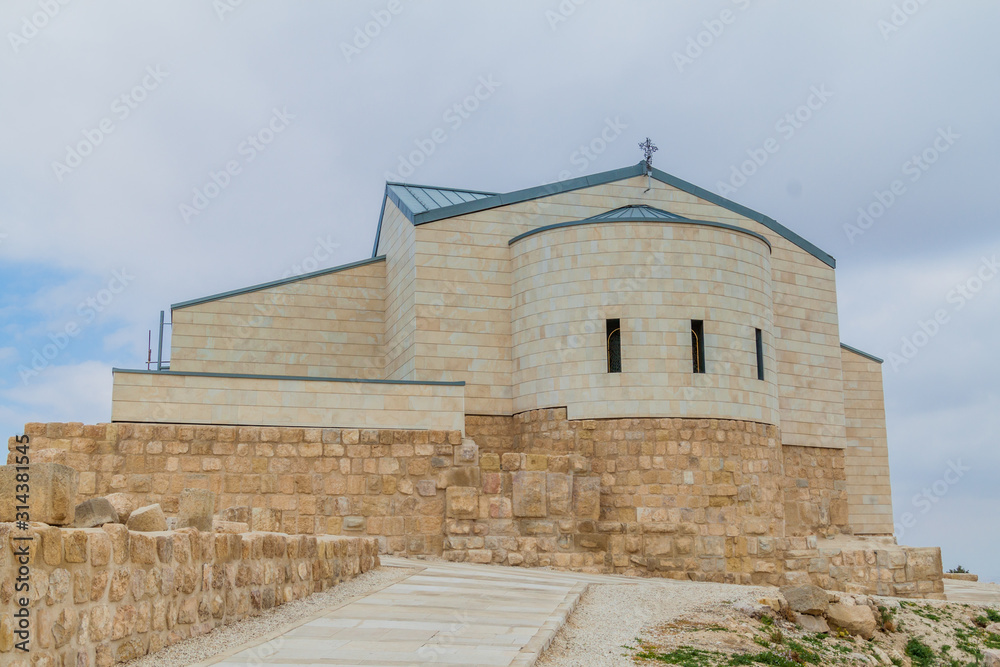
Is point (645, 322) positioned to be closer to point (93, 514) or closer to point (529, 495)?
point (529, 495)

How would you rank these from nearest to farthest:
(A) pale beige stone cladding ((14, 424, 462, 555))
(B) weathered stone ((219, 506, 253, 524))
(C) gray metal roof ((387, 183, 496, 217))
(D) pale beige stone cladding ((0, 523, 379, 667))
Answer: (D) pale beige stone cladding ((0, 523, 379, 667))
(B) weathered stone ((219, 506, 253, 524))
(A) pale beige stone cladding ((14, 424, 462, 555))
(C) gray metal roof ((387, 183, 496, 217))

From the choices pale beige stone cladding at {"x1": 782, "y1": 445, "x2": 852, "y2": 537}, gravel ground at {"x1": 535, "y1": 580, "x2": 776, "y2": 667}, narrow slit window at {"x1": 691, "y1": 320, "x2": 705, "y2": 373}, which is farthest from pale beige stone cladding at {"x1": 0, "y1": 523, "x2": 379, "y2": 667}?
pale beige stone cladding at {"x1": 782, "y1": 445, "x2": 852, "y2": 537}

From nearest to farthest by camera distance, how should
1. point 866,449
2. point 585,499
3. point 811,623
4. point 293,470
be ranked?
point 811,623 < point 293,470 < point 585,499 < point 866,449

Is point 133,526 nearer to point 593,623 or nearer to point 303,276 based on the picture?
point 593,623

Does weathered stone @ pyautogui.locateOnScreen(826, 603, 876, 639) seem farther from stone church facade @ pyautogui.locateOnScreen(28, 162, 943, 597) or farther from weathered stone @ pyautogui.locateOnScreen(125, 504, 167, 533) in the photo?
weathered stone @ pyautogui.locateOnScreen(125, 504, 167, 533)

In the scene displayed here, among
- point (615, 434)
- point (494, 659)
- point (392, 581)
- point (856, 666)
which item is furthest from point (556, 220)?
point (494, 659)

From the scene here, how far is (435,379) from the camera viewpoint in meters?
17.3

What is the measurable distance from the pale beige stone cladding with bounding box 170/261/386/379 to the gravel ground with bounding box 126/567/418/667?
393 inches

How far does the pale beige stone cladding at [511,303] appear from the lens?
57.6 feet

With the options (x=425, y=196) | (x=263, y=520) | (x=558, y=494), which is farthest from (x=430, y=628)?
(x=425, y=196)

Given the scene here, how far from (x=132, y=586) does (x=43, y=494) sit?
3.00ft

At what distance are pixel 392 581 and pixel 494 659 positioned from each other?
3.90 meters

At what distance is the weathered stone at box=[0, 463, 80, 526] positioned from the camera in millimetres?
5262

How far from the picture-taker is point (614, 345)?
54.7 feet
